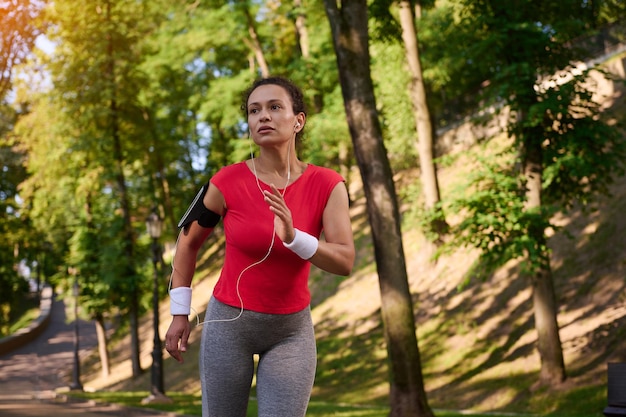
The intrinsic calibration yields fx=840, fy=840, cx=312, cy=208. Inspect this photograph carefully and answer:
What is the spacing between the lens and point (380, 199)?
1230 centimetres

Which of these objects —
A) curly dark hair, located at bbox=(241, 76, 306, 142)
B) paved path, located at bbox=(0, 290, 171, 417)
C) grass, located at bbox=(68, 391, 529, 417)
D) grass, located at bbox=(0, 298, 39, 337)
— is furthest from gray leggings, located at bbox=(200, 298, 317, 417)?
grass, located at bbox=(0, 298, 39, 337)

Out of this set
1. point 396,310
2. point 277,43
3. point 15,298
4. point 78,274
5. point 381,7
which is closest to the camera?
point 396,310

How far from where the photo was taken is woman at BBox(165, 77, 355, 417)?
326 cm

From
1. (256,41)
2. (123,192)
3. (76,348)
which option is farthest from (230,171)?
(256,41)

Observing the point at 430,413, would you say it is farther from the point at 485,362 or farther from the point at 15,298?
the point at 15,298

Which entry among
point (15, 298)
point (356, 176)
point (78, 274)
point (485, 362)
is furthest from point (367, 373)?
point (15, 298)

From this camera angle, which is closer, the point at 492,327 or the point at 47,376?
the point at 492,327

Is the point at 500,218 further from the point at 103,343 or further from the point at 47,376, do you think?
the point at 47,376

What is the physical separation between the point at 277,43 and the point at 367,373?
21.3 m

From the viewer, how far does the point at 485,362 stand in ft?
64.2

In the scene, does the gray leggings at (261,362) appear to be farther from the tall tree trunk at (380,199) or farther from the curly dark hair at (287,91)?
the tall tree trunk at (380,199)

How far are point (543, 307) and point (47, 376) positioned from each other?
109 feet

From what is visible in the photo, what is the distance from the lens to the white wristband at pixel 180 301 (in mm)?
3590

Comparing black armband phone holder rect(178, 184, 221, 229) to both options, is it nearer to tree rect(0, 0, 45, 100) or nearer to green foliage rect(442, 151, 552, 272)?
tree rect(0, 0, 45, 100)
